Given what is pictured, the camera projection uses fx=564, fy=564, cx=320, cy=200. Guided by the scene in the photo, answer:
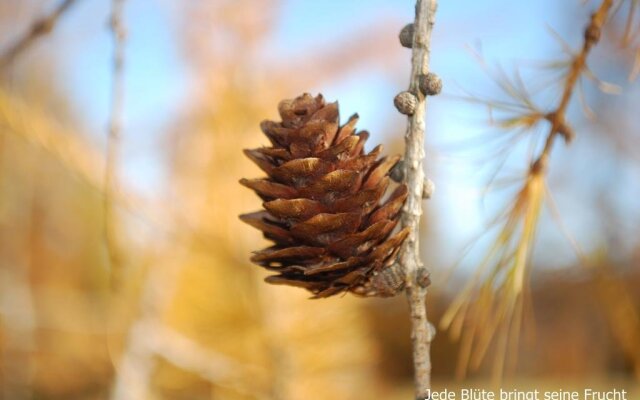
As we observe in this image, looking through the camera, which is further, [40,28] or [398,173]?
[40,28]

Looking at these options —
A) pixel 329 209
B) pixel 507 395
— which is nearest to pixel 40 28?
pixel 329 209

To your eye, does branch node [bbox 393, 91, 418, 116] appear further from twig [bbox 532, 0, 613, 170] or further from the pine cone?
twig [bbox 532, 0, 613, 170]

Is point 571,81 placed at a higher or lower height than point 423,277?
higher

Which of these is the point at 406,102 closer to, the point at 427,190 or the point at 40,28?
the point at 427,190

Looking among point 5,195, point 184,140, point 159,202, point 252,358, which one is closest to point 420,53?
point 159,202

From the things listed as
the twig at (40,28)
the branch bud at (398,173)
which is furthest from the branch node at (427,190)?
the twig at (40,28)

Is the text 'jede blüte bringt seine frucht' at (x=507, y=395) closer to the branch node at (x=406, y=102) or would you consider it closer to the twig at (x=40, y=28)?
the branch node at (x=406, y=102)

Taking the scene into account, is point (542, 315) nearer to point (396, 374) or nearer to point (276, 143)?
point (396, 374)
